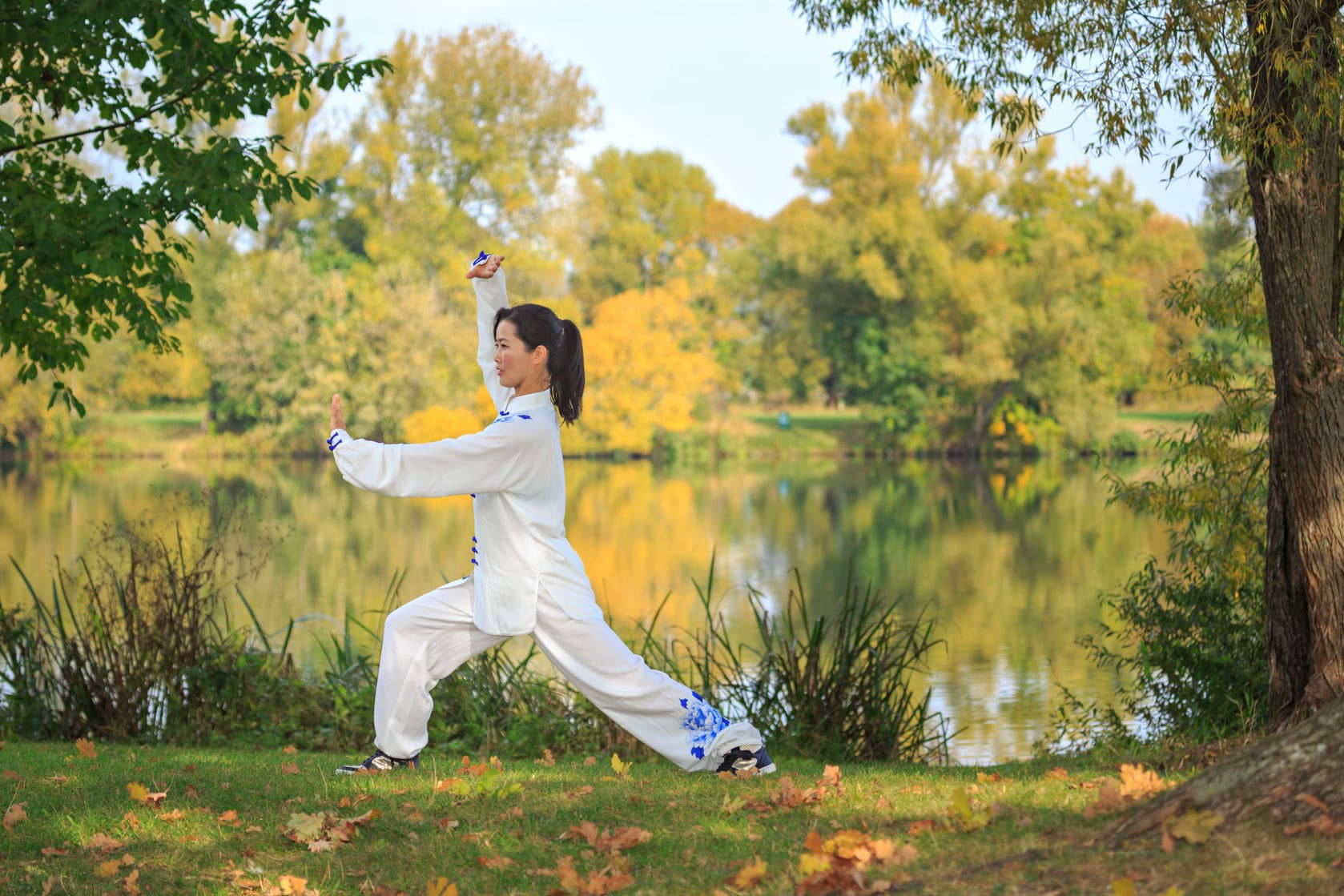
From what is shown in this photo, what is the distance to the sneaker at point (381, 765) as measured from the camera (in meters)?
4.94

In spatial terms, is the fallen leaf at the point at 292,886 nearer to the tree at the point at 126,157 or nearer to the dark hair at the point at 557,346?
the dark hair at the point at 557,346

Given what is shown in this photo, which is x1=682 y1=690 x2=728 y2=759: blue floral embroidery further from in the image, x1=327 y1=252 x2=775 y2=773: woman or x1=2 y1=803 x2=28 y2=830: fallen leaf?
x1=2 y1=803 x2=28 y2=830: fallen leaf

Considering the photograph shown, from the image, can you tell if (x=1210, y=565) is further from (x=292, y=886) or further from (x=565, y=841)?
(x=292, y=886)

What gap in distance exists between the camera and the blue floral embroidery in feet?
15.9

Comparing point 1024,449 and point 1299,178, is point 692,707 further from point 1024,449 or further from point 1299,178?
point 1024,449

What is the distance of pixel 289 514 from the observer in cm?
2441

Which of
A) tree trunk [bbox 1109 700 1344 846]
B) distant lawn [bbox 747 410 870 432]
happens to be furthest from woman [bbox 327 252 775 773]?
distant lawn [bbox 747 410 870 432]

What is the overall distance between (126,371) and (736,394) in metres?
19.7

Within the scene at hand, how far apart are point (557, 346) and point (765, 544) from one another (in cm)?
1645

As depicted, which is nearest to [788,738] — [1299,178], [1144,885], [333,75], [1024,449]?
[1299,178]

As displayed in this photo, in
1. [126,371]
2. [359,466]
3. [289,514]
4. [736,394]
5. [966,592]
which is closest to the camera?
[359,466]

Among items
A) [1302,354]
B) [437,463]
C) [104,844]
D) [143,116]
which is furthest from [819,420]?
[104,844]

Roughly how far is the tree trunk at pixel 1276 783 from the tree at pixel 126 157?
5.55 m

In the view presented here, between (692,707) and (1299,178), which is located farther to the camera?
(1299,178)
